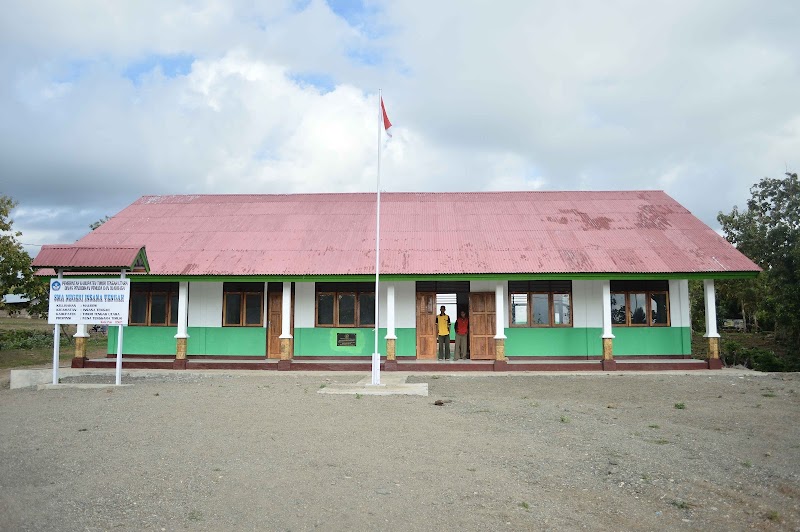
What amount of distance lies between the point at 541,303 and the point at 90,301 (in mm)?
11692

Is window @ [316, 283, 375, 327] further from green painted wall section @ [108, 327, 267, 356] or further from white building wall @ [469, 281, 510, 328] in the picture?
white building wall @ [469, 281, 510, 328]

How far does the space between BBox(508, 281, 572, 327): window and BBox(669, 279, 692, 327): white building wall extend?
289 centimetres

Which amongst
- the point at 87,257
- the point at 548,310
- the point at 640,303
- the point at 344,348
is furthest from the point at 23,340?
the point at 640,303

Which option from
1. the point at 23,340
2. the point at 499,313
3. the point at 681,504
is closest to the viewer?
the point at 681,504

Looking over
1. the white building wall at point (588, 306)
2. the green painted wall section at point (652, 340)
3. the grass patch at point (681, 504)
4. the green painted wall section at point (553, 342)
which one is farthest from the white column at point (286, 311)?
the grass patch at point (681, 504)

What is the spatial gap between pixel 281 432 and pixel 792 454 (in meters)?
6.24

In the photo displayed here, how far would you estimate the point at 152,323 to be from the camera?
18.5m

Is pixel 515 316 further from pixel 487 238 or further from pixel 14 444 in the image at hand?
pixel 14 444

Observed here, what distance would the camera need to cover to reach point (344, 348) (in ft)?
58.6

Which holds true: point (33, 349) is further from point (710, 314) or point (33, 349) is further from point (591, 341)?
point (710, 314)

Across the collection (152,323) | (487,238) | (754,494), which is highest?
(487,238)

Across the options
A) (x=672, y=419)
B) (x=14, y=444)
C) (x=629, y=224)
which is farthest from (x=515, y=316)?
(x=14, y=444)

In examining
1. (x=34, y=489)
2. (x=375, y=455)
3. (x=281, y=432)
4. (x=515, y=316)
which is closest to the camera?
(x=34, y=489)

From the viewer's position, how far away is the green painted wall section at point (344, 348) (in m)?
17.7
